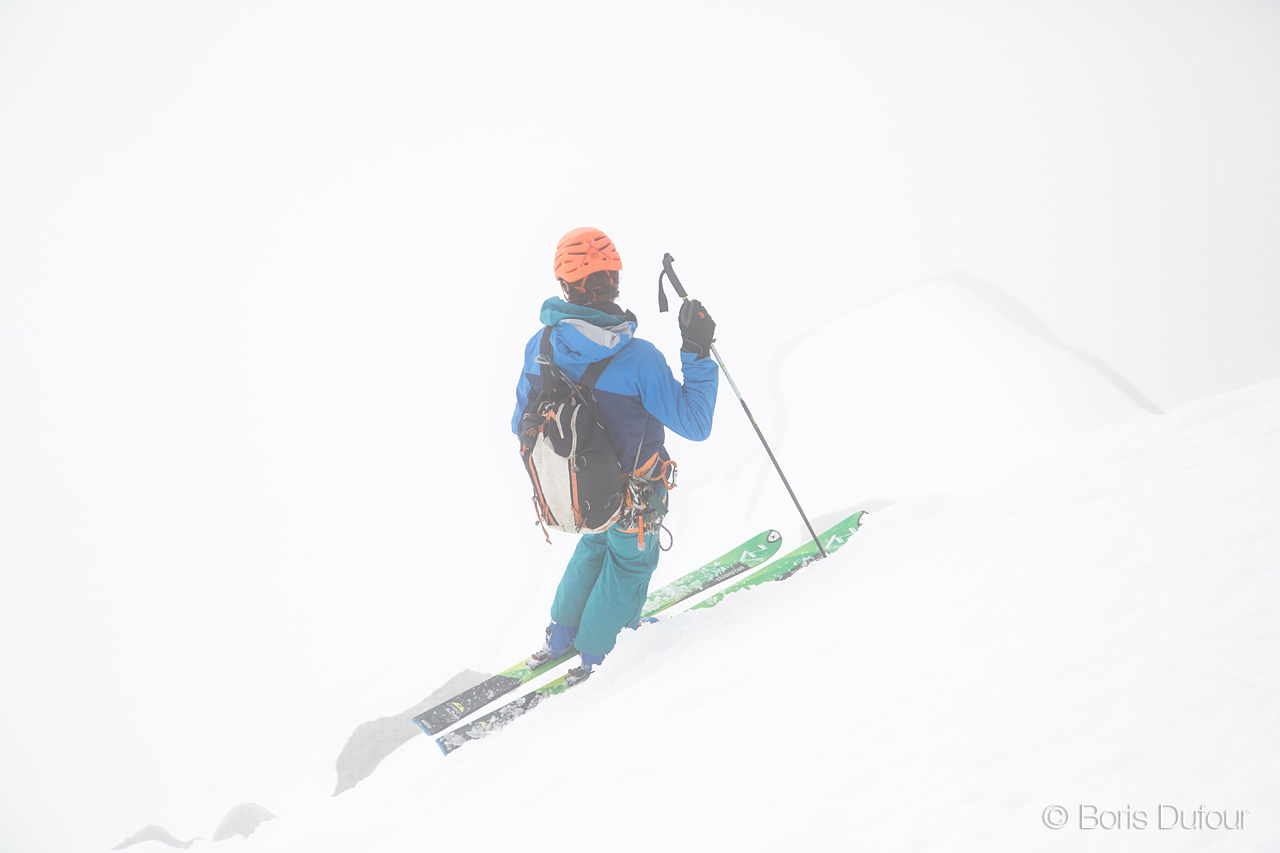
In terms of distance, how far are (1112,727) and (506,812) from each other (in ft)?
7.58

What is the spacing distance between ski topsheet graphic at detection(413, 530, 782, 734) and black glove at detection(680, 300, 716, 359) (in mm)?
2213

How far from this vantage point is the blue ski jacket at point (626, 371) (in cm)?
365

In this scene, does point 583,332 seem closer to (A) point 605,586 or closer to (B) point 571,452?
(B) point 571,452

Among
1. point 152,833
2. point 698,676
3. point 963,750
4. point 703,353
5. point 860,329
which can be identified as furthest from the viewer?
point 860,329

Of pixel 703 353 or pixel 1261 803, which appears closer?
pixel 1261 803

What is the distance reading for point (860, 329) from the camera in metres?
26.7

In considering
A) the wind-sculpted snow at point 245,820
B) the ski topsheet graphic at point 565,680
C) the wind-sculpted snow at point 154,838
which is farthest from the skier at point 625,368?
the wind-sculpted snow at point 154,838

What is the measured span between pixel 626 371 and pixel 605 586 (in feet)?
4.92

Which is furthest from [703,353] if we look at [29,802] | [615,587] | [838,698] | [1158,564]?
[29,802]

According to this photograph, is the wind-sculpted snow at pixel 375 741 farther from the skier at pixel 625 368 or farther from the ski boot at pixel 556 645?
the skier at pixel 625 368

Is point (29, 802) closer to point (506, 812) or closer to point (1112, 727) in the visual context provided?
point (506, 812)

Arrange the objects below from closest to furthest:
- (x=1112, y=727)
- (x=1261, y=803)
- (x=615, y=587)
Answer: (x=1261, y=803) < (x=1112, y=727) < (x=615, y=587)

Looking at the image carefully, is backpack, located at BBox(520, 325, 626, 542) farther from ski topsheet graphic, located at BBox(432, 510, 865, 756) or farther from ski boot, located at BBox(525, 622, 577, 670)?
ski topsheet graphic, located at BBox(432, 510, 865, 756)

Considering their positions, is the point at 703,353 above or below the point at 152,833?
Result: above
